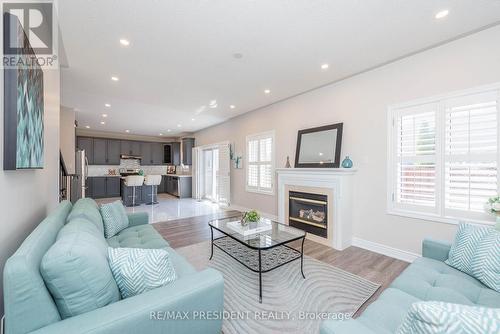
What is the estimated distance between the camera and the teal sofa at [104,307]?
2.66 ft

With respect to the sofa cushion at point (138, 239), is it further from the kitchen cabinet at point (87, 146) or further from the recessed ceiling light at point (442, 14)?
the kitchen cabinet at point (87, 146)

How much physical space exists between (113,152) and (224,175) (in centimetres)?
521

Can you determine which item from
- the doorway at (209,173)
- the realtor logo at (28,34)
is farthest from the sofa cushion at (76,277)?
the doorway at (209,173)

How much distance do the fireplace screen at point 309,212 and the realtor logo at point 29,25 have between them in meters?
3.57

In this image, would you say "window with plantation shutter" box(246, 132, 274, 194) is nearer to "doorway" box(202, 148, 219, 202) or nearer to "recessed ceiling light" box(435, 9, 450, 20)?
"doorway" box(202, 148, 219, 202)

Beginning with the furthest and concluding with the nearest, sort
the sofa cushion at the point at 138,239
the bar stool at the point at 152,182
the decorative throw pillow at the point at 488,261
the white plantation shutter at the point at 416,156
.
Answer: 1. the bar stool at the point at 152,182
2. the white plantation shutter at the point at 416,156
3. the sofa cushion at the point at 138,239
4. the decorative throw pillow at the point at 488,261

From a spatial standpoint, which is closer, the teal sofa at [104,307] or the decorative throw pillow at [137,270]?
the teal sofa at [104,307]

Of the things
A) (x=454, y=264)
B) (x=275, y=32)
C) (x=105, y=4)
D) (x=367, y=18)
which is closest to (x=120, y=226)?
(x=105, y=4)

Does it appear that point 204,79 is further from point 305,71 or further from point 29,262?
point 29,262

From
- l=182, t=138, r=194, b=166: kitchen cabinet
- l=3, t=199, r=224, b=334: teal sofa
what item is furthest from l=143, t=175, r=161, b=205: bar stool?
l=3, t=199, r=224, b=334: teal sofa

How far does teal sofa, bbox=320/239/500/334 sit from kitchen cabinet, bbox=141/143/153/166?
31.5 feet

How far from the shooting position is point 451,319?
635 mm

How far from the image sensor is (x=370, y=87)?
10.3 feet

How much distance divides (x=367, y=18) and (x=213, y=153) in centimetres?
657
